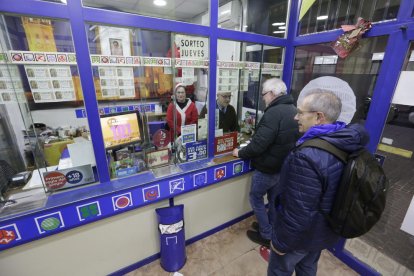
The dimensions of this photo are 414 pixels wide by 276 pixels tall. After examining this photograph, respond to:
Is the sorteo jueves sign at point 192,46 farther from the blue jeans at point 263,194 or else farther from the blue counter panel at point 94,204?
the blue jeans at point 263,194

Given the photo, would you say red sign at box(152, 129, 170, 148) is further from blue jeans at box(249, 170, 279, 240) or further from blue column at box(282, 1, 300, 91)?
blue column at box(282, 1, 300, 91)

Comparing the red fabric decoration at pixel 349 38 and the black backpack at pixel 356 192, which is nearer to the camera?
the black backpack at pixel 356 192

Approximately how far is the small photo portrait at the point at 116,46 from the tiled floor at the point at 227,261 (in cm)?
196

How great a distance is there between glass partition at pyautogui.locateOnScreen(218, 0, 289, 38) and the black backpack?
6.25ft

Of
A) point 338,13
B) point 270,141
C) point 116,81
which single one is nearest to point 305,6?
point 338,13

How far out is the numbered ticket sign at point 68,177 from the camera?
4.69 ft

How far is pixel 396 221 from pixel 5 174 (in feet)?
13.1

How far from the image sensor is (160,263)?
6.40 feet

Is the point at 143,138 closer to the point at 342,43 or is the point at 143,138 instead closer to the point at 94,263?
the point at 94,263

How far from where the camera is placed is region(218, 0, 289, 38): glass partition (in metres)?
2.41

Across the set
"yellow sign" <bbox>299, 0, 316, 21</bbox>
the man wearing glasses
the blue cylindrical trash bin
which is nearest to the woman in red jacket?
the man wearing glasses

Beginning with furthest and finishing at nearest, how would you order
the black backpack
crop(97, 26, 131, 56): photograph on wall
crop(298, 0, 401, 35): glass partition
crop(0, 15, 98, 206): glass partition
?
crop(298, 0, 401, 35): glass partition < crop(97, 26, 131, 56): photograph on wall < crop(0, 15, 98, 206): glass partition < the black backpack

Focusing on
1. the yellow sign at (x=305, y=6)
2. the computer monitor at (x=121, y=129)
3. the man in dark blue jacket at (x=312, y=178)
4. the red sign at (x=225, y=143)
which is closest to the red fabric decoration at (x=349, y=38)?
the yellow sign at (x=305, y=6)

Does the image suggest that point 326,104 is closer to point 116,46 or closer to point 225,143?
point 225,143
